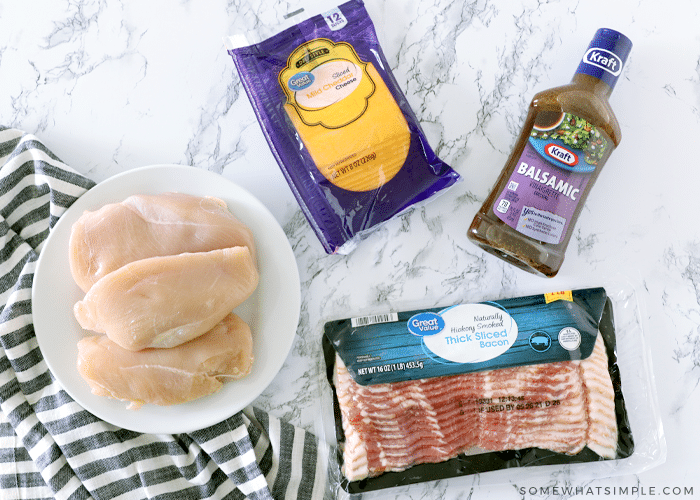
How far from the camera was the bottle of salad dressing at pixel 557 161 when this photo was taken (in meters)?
0.97

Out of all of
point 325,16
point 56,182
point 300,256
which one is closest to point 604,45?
point 325,16

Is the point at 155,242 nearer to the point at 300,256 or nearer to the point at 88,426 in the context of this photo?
the point at 300,256

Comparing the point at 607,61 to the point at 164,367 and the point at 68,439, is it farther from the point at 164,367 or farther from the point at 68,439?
the point at 68,439

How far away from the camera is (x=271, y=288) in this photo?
41.4 inches

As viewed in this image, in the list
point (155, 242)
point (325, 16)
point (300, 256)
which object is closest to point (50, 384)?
point (155, 242)

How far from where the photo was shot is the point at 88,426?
3.46 ft

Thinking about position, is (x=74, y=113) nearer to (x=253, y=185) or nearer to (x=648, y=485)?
(x=253, y=185)

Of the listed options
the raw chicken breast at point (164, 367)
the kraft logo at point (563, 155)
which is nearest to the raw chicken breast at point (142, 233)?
the raw chicken breast at point (164, 367)

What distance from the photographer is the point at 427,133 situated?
1.16m

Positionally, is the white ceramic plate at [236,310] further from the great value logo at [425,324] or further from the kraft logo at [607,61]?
the kraft logo at [607,61]

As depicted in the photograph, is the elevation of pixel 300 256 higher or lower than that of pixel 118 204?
lower

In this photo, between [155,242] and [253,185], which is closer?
[155,242]

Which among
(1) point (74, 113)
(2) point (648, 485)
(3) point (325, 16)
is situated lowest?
(2) point (648, 485)

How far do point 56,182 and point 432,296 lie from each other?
0.81 m
